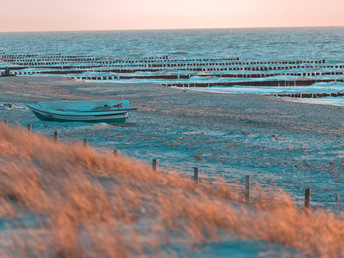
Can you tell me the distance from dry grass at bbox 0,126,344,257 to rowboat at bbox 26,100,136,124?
11.7 m

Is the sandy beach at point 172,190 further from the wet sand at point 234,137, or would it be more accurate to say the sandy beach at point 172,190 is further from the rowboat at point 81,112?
the rowboat at point 81,112

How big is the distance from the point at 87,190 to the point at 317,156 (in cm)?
1094

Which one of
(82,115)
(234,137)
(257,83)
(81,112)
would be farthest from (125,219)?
(257,83)

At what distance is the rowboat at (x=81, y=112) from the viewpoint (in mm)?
22156

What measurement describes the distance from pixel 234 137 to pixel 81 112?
7.26 meters

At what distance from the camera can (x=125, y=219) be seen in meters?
7.68

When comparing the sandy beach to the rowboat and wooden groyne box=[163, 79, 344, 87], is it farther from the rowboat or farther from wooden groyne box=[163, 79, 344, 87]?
wooden groyne box=[163, 79, 344, 87]

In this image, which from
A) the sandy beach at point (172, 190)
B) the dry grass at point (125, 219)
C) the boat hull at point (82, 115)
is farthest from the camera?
the boat hull at point (82, 115)

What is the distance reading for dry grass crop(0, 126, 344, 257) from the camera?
6598 mm

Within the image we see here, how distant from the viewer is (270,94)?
40.3 meters

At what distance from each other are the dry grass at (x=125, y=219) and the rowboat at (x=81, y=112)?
460 inches

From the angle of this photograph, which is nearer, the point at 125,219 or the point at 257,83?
the point at 125,219

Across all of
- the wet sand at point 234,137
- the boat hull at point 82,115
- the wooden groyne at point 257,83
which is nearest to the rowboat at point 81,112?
the boat hull at point 82,115

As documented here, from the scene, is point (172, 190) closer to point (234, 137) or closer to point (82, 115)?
point (234, 137)
